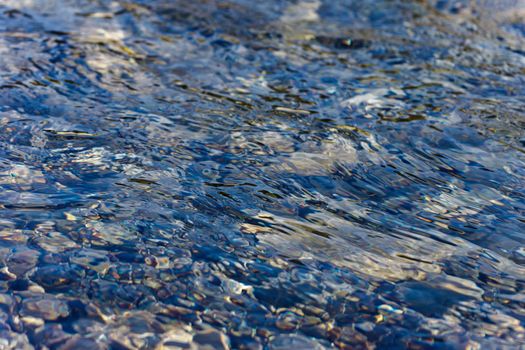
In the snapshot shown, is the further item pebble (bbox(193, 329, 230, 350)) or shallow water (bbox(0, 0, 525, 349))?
shallow water (bbox(0, 0, 525, 349))

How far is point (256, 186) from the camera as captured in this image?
8.56 ft

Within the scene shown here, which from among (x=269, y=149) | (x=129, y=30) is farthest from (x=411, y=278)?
(x=129, y=30)

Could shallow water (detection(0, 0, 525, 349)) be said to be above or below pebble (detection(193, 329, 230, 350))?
above

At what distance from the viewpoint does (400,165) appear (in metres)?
2.87

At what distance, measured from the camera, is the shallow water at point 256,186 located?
1.90m

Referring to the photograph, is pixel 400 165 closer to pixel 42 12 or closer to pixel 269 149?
pixel 269 149

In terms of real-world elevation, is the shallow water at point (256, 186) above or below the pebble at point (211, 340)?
above

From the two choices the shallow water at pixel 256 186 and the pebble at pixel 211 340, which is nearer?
the pebble at pixel 211 340

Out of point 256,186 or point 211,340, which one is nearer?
point 211,340

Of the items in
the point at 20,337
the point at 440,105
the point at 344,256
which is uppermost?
the point at 440,105

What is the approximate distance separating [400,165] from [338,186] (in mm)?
376

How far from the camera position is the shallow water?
1898 mm

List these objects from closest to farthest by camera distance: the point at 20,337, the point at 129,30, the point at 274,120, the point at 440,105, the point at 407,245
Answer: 1. the point at 20,337
2. the point at 407,245
3. the point at 274,120
4. the point at 440,105
5. the point at 129,30

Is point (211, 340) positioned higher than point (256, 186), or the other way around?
point (256, 186)
